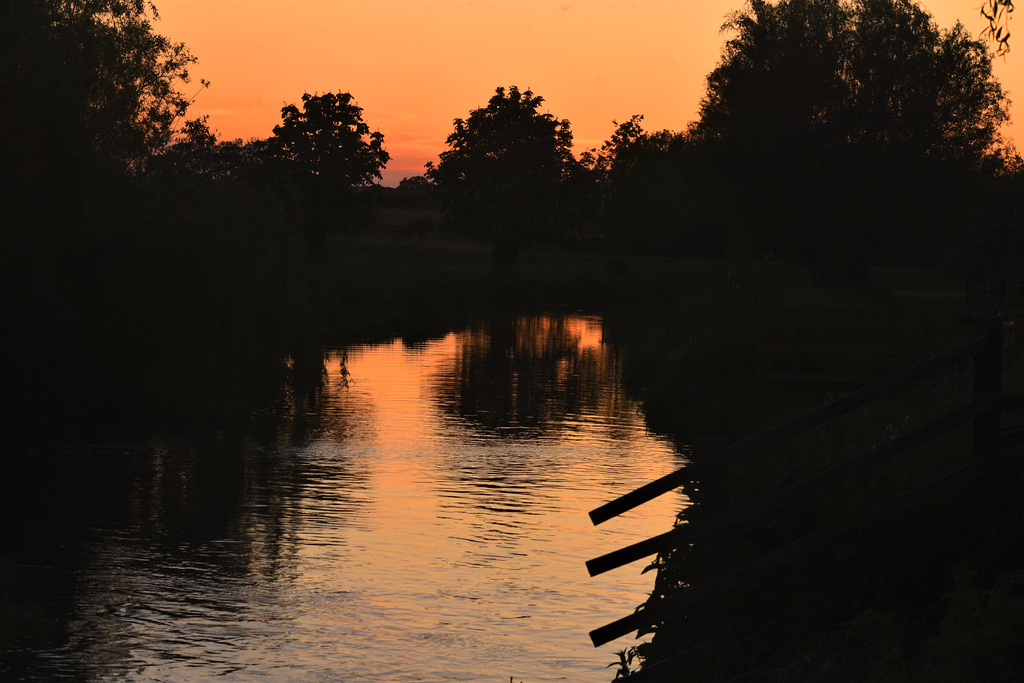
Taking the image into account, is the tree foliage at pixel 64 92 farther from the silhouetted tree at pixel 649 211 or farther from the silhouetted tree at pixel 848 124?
the silhouetted tree at pixel 649 211

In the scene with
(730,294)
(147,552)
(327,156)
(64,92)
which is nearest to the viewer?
(147,552)

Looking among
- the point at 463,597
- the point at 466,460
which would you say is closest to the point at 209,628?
the point at 463,597

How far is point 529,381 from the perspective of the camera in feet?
120

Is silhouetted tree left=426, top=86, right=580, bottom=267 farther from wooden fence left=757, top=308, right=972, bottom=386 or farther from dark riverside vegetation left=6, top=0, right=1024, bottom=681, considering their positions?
wooden fence left=757, top=308, right=972, bottom=386

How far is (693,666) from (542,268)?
8413 centimetres

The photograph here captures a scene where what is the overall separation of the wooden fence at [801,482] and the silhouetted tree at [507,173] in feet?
268

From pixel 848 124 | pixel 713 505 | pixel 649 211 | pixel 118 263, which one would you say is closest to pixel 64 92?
pixel 118 263

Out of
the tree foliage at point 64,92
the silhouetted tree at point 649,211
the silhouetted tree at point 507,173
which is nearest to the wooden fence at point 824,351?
the tree foliage at point 64,92

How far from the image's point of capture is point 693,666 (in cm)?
875

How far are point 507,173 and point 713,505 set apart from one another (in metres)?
87.1

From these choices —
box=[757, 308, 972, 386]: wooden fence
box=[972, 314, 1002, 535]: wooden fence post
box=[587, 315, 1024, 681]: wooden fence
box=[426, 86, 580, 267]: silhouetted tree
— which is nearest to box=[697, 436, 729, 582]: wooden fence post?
box=[587, 315, 1024, 681]: wooden fence

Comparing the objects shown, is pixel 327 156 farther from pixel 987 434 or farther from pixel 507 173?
pixel 987 434

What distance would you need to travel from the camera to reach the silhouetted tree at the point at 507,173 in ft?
303

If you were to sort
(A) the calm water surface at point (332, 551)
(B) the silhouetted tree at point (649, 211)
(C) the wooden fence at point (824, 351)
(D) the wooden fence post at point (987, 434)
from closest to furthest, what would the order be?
(D) the wooden fence post at point (987, 434)
(A) the calm water surface at point (332, 551)
(C) the wooden fence at point (824, 351)
(B) the silhouetted tree at point (649, 211)
